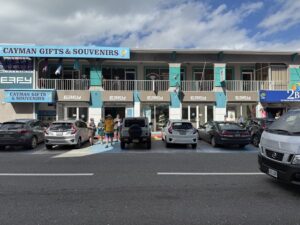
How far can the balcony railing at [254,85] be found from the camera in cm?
2170

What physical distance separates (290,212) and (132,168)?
192 inches

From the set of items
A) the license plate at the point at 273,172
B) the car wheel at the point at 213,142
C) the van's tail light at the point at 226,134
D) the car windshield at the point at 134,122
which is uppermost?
the car windshield at the point at 134,122

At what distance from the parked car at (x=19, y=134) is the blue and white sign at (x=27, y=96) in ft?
16.5

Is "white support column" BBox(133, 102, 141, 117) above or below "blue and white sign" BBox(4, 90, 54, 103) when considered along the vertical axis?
below

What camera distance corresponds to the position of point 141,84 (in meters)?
21.5

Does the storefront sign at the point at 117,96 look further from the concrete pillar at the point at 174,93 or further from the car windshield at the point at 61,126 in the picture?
the car windshield at the point at 61,126

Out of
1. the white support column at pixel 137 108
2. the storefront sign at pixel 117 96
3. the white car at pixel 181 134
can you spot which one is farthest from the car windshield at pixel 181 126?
the storefront sign at pixel 117 96

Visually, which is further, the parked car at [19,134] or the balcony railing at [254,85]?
the balcony railing at [254,85]

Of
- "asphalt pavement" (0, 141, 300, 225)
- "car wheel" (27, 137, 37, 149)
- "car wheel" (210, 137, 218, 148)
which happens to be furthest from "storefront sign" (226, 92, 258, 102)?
"car wheel" (27, 137, 37, 149)

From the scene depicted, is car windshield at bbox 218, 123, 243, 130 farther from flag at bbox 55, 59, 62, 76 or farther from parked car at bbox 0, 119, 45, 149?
flag at bbox 55, 59, 62, 76

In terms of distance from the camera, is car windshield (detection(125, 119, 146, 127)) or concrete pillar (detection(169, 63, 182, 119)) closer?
car windshield (detection(125, 119, 146, 127))

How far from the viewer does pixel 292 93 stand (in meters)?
20.5

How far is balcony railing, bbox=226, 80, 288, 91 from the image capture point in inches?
854

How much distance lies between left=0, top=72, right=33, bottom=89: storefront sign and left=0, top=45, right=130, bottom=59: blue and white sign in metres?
1.63
